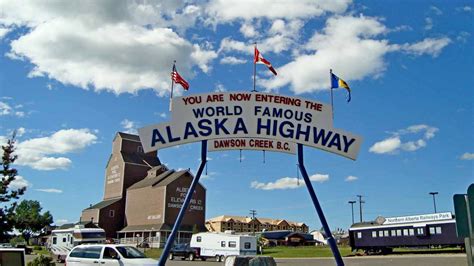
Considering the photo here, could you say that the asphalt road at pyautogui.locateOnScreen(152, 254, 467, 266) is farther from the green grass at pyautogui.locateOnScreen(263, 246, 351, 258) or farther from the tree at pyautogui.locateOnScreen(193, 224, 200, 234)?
the tree at pyautogui.locateOnScreen(193, 224, 200, 234)

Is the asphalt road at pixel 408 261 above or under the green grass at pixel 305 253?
under

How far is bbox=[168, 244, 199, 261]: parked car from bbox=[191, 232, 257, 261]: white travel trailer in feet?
1.94

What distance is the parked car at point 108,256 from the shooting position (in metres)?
18.0

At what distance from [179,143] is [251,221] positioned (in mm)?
155750

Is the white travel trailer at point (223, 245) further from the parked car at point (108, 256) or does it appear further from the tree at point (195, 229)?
the tree at point (195, 229)

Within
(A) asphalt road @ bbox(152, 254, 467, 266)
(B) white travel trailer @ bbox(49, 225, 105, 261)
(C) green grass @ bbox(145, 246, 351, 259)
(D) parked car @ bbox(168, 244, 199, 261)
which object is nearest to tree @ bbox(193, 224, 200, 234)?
(C) green grass @ bbox(145, 246, 351, 259)

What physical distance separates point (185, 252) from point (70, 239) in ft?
38.7

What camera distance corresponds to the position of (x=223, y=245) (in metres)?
43.9

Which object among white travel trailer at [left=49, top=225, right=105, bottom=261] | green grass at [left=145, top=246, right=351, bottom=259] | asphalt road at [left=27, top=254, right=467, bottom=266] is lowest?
asphalt road at [left=27, top=254, right=467, bottom=266]

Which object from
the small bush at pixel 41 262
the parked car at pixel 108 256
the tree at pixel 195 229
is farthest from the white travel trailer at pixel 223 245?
the tree at pixel 195 229

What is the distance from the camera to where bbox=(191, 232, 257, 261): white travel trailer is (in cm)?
4256

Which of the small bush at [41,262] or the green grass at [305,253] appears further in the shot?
the green grass at [305,253]

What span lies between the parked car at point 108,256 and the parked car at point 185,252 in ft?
93.5

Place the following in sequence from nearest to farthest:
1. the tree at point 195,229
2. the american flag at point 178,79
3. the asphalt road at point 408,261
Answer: the american flag at point 178,79, the asphalt road at point 408,261, the tree at point 195,229
